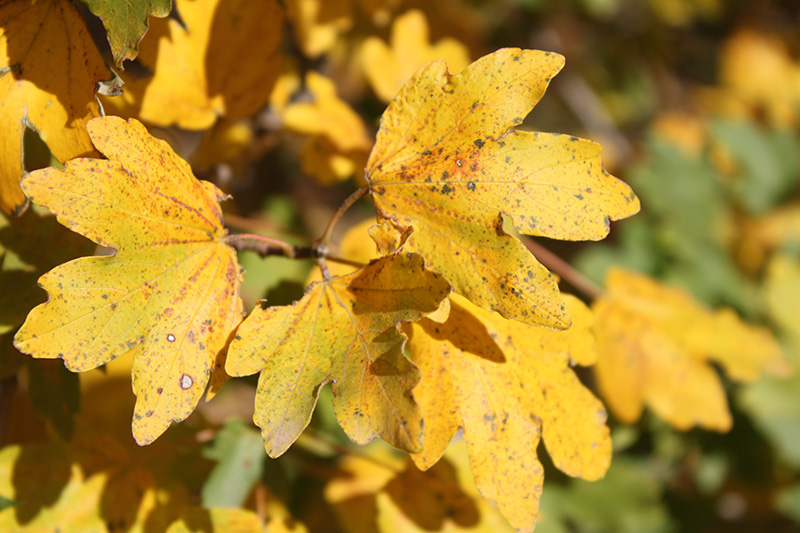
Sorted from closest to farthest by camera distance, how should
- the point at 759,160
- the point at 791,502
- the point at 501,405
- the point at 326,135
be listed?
the point at 501,405
the point at 326,135
the point at 791,502
the point at 759,160

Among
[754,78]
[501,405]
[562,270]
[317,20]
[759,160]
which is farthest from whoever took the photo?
[754,78]

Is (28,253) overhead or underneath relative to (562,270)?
overhead

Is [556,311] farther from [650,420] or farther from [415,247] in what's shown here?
[650,420]

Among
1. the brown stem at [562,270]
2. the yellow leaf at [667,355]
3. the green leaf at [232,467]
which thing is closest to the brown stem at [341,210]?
the green leaf at [232,467]

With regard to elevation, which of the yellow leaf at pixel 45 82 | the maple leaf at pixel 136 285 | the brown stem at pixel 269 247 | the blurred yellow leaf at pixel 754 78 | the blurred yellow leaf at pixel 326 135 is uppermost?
the yellow leaf at pixel 45 82

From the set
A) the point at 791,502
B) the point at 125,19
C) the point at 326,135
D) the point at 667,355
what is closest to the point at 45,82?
the point at 125,19

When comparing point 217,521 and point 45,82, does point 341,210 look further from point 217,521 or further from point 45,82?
point 217,521

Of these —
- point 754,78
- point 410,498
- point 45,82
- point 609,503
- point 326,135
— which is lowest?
point 609,503

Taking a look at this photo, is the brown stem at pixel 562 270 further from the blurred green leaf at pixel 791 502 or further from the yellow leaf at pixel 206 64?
the blurred green leaf at pixel 791 502
